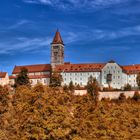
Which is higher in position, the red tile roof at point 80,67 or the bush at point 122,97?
the red tile roof at point 80,67

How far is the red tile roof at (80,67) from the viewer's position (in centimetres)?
13288

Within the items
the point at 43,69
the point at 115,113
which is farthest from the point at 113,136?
the point at 43,69

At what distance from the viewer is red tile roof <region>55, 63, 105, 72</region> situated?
133m

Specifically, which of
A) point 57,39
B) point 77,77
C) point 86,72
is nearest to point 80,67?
point 86,72

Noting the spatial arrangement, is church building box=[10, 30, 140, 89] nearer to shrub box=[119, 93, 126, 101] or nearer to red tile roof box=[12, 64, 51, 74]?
red tile roof box=[12, 64, 51, 74]

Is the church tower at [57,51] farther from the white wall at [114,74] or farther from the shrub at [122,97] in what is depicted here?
the shrub at [122,97]

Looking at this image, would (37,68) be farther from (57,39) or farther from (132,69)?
(132,69)

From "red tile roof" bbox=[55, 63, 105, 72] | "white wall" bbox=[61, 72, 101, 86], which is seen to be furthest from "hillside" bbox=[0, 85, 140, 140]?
"red tile roof" bbox=[55, 63, 105, 72]

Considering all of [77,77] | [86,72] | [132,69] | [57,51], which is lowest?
[77,77]

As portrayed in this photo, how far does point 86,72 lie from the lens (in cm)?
13362

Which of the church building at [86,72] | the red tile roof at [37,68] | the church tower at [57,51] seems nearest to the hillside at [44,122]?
the church building at [86,72]

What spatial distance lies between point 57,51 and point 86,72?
54.7 ft

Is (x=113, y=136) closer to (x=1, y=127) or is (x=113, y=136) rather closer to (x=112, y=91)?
(x=1, y=127)

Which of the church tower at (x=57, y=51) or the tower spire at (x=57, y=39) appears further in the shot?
the tower spire at (x=57, y=39)
